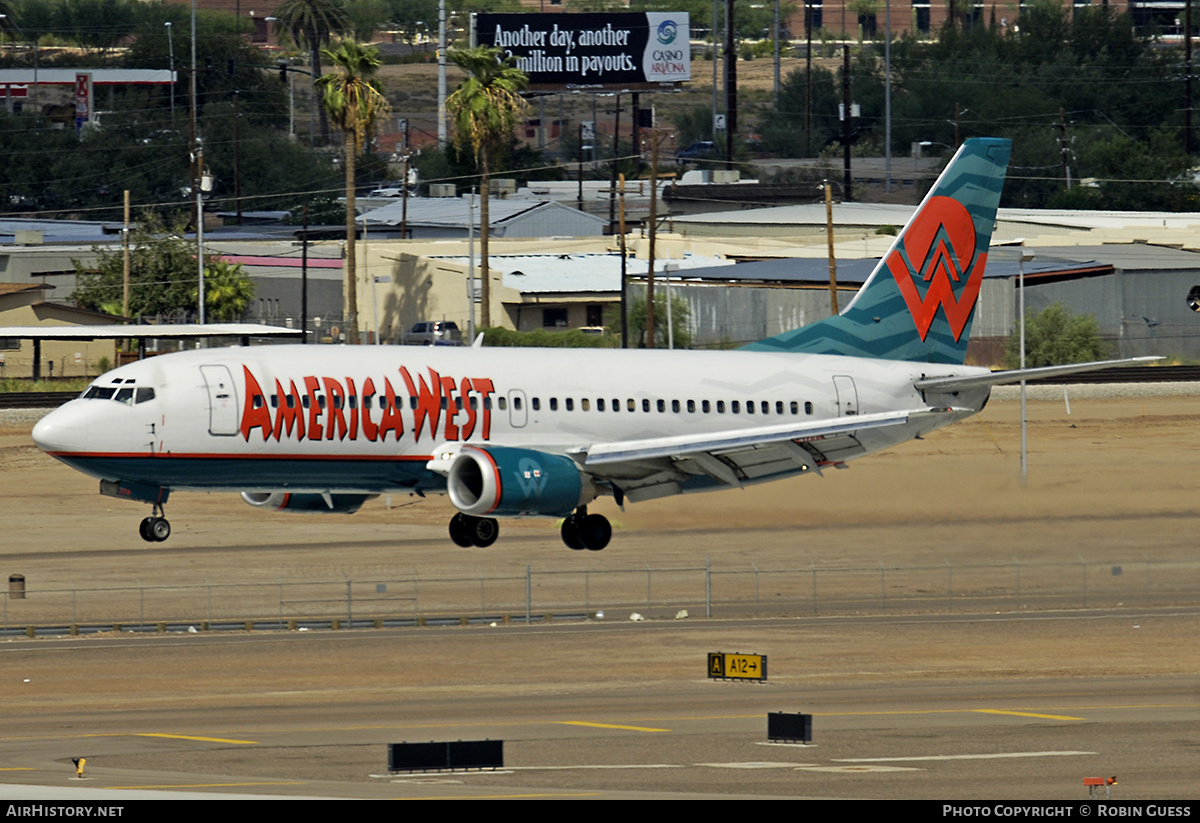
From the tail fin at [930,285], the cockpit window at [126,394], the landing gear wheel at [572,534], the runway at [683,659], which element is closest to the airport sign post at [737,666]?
the runway at [683,659]

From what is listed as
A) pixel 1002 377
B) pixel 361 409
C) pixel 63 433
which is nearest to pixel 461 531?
pixel 361 409

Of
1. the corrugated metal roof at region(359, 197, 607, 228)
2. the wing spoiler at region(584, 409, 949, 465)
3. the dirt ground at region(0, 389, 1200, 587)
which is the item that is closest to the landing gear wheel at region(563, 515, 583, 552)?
the wing spoiler at region(584, 409, 949, 465)

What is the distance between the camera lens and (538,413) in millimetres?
56594

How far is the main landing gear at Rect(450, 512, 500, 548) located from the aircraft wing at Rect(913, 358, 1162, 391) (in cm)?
1408

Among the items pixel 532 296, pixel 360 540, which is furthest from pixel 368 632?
pixel 532 296

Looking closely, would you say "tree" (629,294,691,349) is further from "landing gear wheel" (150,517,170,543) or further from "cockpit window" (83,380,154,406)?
"landing gear wheel" (150,517,170,543)

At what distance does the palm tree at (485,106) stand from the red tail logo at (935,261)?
6390 centimetres

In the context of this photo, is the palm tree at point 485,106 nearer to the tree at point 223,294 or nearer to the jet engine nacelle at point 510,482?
the tree at point 223,294

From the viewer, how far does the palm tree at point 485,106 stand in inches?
4980

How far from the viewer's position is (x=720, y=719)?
7688 centimetres

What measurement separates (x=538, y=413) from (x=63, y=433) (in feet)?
43.1

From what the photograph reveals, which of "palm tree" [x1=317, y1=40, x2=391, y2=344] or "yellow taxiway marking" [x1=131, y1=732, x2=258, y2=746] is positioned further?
"palm tree" [x1=317, y1=40, x2=391, y2=344]

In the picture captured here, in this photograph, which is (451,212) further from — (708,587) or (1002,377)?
(1002,377)

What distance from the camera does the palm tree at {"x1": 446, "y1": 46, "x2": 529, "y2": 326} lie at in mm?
126500
